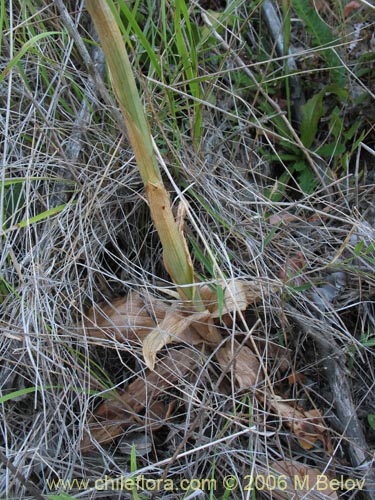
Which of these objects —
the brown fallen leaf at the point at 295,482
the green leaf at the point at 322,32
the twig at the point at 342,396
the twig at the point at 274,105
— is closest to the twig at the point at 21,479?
the brown fallen leaf at the point at 295,482

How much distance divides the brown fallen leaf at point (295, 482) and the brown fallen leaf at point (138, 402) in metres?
0.22

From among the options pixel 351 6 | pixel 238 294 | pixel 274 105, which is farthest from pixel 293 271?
pixel 351 6

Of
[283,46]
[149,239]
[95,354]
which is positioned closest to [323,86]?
[283,46]

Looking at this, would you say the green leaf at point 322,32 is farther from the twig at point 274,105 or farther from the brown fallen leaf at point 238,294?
the brown fallen leaf at point 238,294

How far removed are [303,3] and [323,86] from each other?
0.20m

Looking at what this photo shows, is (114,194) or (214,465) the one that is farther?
(114,194)

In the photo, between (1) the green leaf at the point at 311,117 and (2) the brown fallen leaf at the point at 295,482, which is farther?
(1) the green leaf at the point at 311,117

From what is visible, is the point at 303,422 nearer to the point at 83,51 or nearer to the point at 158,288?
the point at 158,288

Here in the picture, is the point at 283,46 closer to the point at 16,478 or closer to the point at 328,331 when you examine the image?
the point at 328,331

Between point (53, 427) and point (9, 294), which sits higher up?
point (9, 294)

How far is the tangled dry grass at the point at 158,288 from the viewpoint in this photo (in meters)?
0.99

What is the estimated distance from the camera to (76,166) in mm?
1207

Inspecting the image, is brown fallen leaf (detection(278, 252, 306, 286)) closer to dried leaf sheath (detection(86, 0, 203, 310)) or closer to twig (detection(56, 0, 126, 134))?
dried leaf sheath (detection(86, 0, 203, 310))

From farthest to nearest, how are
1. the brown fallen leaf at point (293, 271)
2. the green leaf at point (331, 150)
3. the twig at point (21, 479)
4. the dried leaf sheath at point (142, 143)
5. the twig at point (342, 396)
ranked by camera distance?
the green leaf at point (331, 150) < the brown fallen leaf at point (293, 271) < the twig at point (342, 396) < the twig at point (21, 479) < the dried leaf sheath at point (142, 143)
